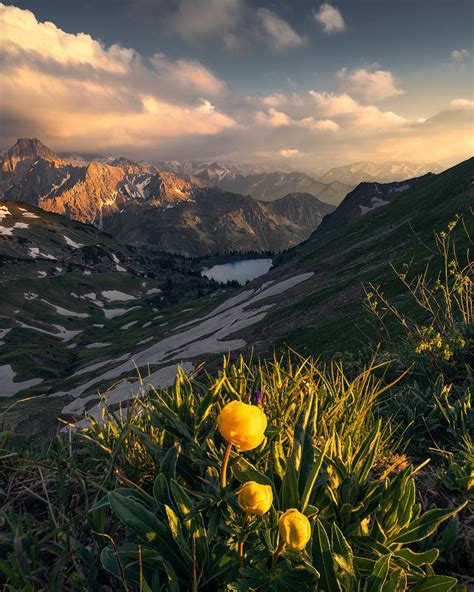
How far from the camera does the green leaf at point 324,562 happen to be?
2244mm

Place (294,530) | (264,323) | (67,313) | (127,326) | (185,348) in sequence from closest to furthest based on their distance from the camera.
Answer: (294,530) → (264,323) → (185,348) → (127,326) → (67,313)

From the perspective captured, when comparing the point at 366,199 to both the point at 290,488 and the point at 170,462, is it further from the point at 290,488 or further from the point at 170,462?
the point at 290,488

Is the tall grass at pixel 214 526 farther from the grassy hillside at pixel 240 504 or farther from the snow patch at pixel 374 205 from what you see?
the snow patch at pixel 374 205

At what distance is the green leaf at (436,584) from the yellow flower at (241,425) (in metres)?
1.45

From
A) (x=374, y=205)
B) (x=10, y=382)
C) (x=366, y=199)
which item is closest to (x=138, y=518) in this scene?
Answer: (x=10, y=382)

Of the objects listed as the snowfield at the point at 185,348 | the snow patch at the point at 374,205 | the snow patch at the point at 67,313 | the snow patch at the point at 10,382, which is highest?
the snow patch at the point at 374,205

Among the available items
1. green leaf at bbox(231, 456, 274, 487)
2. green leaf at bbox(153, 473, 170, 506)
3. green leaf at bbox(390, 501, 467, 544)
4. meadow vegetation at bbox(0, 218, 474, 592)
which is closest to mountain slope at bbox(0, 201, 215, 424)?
meadow vegetation at bbox(0, 218, 474, 592)

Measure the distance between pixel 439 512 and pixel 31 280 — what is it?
189378mm

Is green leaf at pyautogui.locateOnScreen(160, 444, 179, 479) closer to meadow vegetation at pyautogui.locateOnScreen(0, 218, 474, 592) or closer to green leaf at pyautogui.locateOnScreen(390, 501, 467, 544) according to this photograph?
meadow vegetation at pyautogui.locateOnScreen(0, 218, 474, 592)

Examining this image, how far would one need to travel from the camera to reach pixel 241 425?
2088 mm

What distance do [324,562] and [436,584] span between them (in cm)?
73

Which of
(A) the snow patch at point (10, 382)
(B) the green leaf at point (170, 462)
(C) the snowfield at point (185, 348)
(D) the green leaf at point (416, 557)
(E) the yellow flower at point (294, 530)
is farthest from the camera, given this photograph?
(A) the snow patch at point (10, 382)

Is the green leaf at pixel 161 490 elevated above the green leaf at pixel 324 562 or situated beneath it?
elevated above

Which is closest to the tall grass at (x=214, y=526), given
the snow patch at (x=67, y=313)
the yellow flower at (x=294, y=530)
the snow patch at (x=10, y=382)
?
the yellow flower at (x=294, y=530)
